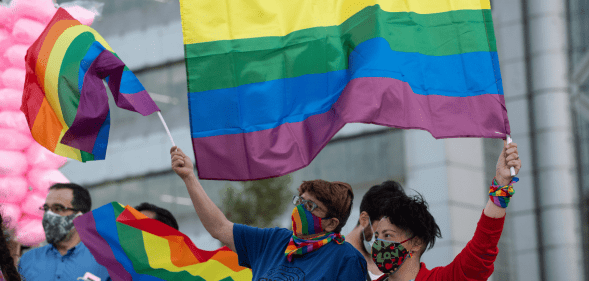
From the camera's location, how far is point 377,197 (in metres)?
3.96

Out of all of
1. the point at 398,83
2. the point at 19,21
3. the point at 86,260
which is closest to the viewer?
the point at 398,83

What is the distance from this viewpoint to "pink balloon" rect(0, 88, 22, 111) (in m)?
6.11

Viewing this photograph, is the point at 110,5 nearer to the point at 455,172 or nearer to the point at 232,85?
the point at 455,172

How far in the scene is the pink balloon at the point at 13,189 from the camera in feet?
19.6

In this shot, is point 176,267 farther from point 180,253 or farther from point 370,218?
point 370,218

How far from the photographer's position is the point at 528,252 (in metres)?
13.2

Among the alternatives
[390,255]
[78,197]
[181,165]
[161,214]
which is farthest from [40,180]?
[390,255]

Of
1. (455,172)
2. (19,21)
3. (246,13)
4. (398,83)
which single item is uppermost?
(19,21)

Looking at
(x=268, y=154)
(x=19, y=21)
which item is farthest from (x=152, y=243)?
(x=19, y=21)

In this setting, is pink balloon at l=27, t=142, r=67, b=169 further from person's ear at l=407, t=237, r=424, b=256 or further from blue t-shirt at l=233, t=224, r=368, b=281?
person's ear at l=407, t=237, r=424, b=256

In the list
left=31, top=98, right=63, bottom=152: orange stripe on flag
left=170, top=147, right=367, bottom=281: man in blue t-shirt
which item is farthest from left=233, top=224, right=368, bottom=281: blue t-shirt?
left=31, top=98, right=63, bottom=152: orange stripe on flag

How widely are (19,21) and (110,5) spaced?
10682 mm

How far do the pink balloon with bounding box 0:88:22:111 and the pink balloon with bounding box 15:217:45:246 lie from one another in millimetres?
979

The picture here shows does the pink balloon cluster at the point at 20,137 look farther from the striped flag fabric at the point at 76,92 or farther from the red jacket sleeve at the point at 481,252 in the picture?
the red jacket sleeve at the point at 481,252
